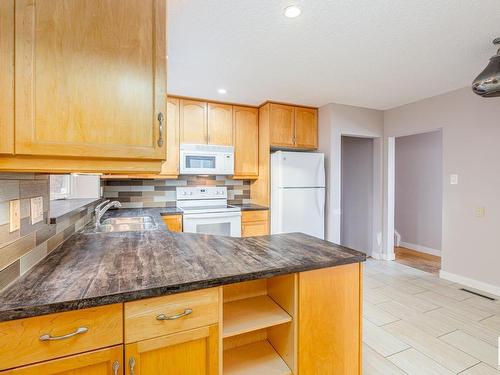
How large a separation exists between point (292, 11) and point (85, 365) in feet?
7.01

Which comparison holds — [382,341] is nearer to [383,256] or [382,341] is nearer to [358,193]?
[383,256]

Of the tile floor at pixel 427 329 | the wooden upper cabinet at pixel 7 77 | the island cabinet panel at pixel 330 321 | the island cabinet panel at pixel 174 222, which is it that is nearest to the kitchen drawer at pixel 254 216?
the island cabinet panel at pixel 174 222

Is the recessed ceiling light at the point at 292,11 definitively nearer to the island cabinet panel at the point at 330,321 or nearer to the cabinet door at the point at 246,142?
the island cabinet panel at the point at 330,321

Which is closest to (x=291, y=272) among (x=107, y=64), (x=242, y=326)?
(x=242, y=326)

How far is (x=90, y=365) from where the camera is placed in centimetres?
86

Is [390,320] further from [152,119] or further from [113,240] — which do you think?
[152,119]

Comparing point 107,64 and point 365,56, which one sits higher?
point 365,56

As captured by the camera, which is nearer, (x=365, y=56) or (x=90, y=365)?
(x=90, y=365)

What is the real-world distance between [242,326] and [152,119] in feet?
3.29

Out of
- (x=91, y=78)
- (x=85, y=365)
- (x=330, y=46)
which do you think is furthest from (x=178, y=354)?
(x=330, y=46)

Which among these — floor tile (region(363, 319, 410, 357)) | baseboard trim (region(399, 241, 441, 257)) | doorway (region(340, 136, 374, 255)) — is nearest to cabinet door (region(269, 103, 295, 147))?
doorway (region(340, 136, 374, 255))

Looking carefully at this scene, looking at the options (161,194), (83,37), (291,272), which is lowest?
(291,272)

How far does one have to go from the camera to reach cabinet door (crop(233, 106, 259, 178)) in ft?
12.3

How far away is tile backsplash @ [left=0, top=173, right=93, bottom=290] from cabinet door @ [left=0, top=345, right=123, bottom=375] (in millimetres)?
306
